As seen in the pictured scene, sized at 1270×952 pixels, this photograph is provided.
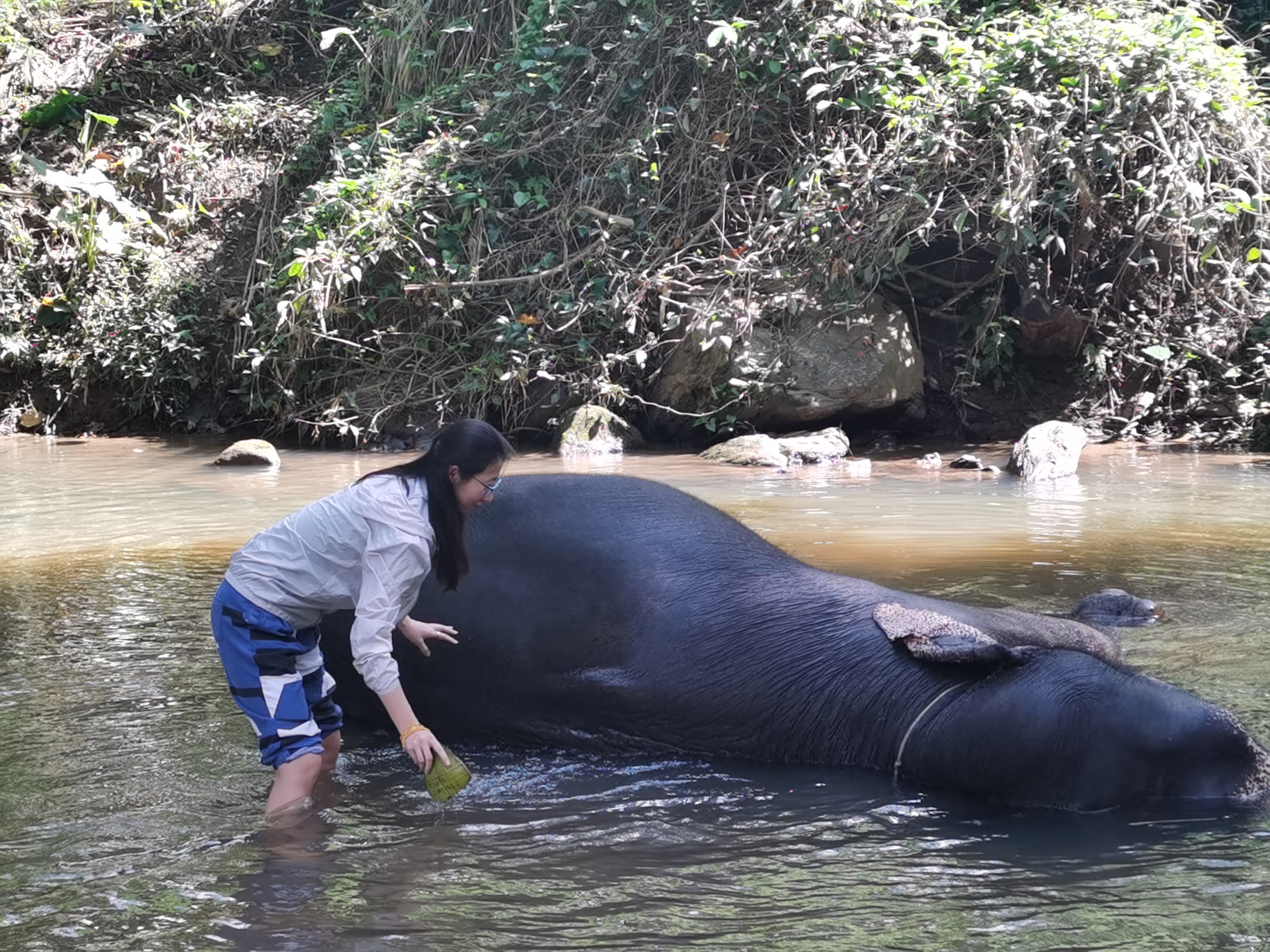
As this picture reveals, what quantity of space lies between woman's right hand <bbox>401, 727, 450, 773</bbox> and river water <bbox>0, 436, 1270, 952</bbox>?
21 centimetres

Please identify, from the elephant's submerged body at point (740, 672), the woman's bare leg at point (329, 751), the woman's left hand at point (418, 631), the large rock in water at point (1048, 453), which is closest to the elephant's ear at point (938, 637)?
the elephant's submerged body at point (740, 672)

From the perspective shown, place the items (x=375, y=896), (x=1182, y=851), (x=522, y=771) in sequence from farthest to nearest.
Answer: (x=522, y=771) → (x=1182, y=851) → (x=375, y=896)

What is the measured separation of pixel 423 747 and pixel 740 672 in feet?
3.59

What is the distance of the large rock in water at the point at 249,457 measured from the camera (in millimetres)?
10797

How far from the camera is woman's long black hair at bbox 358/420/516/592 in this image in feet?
10.7

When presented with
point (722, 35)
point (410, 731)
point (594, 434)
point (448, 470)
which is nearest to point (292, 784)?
point (410, 731)

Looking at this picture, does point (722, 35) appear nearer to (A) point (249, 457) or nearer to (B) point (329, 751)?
(A) point (249, 457)

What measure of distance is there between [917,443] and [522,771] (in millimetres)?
8307

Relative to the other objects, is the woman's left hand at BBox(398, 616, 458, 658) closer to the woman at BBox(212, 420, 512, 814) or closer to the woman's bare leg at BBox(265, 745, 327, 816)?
the woman at BBox(212, 420, 512, 814)

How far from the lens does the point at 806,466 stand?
33.8 feet

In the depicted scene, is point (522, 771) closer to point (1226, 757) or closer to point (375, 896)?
point (375, 896)

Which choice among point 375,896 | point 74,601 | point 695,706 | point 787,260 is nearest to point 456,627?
point 695,706

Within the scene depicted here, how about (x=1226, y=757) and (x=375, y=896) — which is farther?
(x=1226, y=757)

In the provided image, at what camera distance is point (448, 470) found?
3.26 metres
